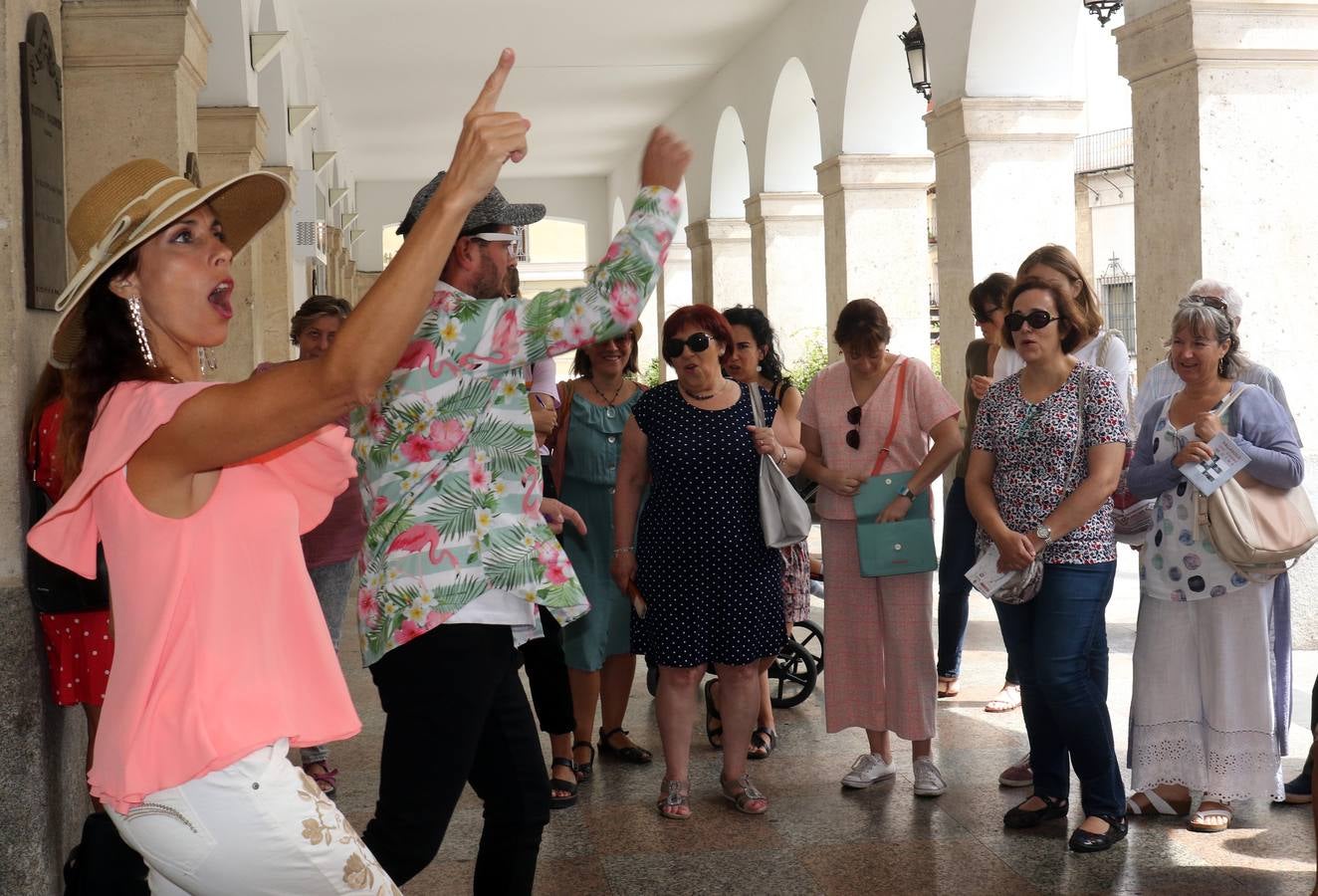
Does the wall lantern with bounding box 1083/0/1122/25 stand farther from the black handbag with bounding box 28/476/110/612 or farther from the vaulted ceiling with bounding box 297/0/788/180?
the vaulted ceiling with bounding box 297/0/788/180

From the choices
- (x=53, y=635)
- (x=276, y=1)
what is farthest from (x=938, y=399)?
(x=276, y=1)

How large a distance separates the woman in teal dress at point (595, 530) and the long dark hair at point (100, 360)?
342cm

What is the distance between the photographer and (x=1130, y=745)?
4867 millimetres

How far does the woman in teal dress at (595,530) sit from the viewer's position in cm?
557

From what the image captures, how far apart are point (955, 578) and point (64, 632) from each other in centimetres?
401

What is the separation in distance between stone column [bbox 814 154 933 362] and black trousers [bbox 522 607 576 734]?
30.4 feet

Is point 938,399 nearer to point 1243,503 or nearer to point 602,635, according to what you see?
point 1243,503

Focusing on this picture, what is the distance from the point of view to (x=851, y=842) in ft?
15.2

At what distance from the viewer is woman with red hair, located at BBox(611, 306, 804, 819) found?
492cm

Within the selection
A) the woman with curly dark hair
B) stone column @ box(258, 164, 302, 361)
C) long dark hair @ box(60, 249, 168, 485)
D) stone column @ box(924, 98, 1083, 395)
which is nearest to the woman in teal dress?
the woman with curly dark hair

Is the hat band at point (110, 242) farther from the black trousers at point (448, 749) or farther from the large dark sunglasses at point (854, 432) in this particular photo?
the large dark sunglasses at point (854, 432)

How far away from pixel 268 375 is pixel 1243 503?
3596 mm

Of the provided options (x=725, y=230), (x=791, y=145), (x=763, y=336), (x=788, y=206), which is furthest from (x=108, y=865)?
(x=725, y=230)

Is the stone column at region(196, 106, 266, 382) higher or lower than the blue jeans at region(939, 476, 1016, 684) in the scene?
higher
